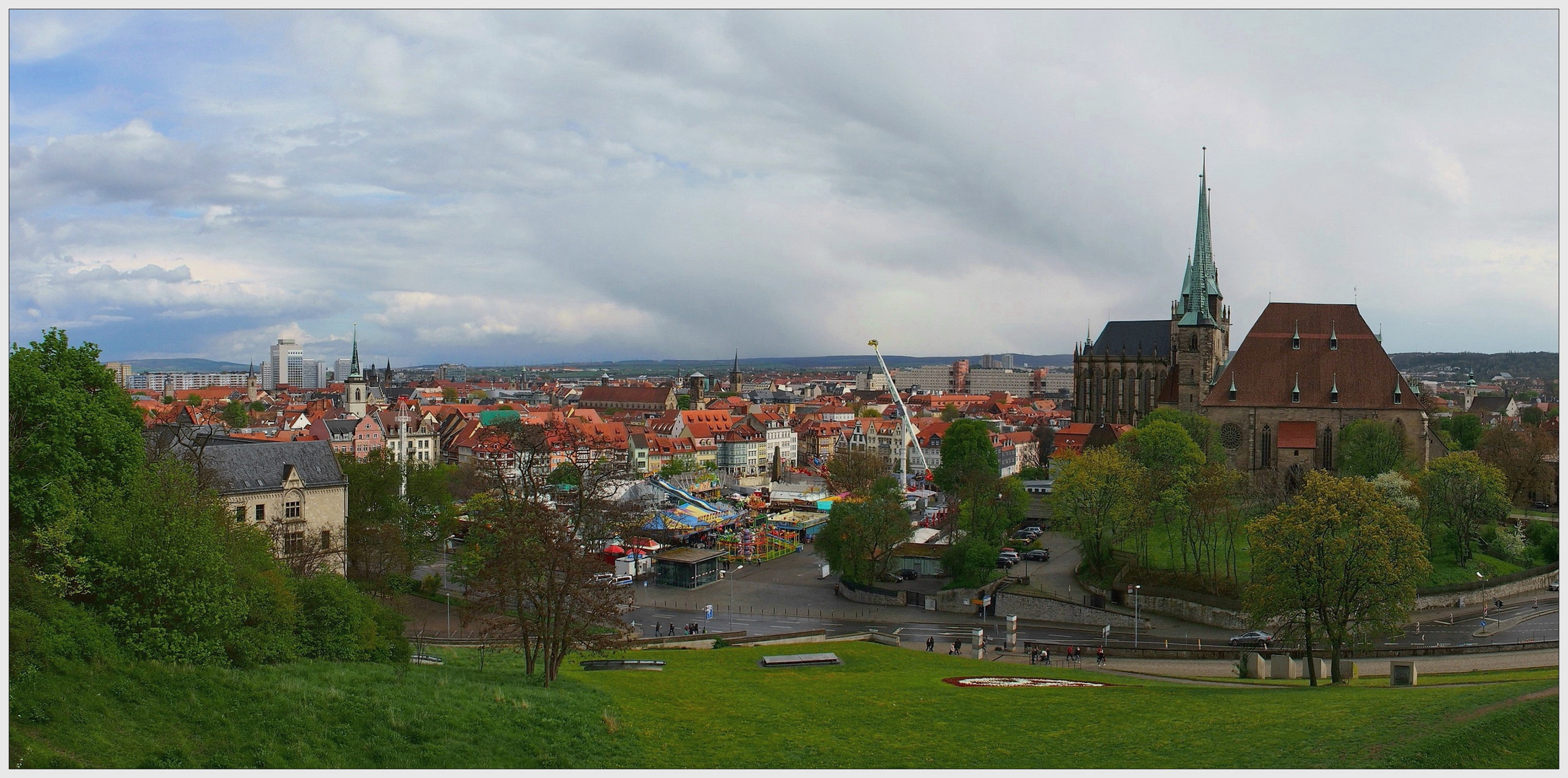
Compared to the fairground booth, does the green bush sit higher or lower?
higher

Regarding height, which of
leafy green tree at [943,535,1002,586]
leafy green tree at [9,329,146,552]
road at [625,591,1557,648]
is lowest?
road at [625,591,1557,648]

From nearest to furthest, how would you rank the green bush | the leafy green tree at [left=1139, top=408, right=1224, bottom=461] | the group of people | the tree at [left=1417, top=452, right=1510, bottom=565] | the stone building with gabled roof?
1. the green bush
2. the group of people
3. the tree at [left=1417, top=452, right=1510, bottom=565]
4. the leafy green tree at [left=1139, top=408, right=1224, bottom=461]
5. the stone building with gabled roof

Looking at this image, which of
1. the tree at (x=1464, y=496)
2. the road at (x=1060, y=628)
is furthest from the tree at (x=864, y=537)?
the tree at (x=1464, y=496)

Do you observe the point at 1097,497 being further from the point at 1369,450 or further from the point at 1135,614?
the point at 1369,450

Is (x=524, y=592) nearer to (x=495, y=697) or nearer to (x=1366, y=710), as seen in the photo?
(x=495, y=697)

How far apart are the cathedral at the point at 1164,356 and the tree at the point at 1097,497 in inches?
1107

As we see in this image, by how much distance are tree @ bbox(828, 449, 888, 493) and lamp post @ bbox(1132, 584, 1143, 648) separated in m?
34.7

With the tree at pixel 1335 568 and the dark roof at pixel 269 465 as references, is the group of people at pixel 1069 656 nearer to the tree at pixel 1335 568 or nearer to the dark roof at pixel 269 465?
the tree at pixel 1335 568

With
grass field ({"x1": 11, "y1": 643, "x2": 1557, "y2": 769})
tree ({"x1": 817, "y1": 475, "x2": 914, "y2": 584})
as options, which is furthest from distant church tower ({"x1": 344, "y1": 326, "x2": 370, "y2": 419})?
grass field ({"x1": 11, "y1": 643, "x2": 1557, "y2": 769})

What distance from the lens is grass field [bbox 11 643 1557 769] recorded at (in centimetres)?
1709

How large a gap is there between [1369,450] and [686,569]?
3910cm

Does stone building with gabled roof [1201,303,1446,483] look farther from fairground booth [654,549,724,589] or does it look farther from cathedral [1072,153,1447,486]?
fairground booth [654,549,724,589]

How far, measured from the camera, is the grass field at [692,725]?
56.1ft

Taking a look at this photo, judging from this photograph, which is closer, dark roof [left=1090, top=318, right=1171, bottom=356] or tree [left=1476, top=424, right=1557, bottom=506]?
tree [left=1476, top=424, right=1557, bottom=506]
